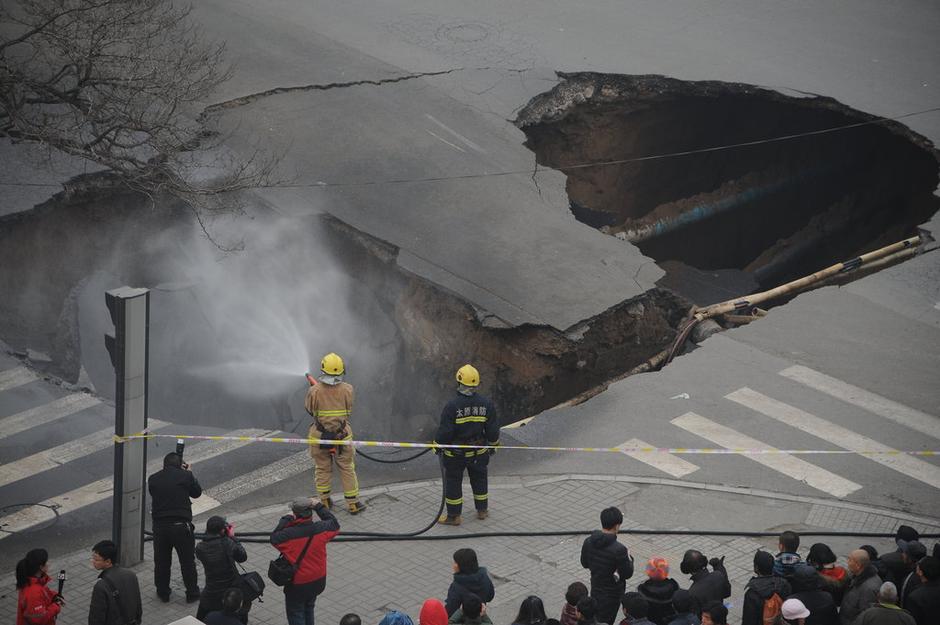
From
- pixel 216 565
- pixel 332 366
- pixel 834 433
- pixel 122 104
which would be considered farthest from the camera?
pixel 122 104

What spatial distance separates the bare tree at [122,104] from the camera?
14.8 meters

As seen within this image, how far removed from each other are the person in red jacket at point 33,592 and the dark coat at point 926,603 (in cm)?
658

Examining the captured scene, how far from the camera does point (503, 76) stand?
21156mm

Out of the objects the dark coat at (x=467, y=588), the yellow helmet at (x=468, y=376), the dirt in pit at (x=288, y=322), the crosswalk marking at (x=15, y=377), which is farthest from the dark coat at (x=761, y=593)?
the crosswalk marking at (x=15, y=377)

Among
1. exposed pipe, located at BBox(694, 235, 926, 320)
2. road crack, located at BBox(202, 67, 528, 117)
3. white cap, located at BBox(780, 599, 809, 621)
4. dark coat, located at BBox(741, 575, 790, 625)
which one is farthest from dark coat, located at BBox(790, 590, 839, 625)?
road crack, located at BBox(202, 67, 528, 117)

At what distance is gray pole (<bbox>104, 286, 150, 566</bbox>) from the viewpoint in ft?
34.4

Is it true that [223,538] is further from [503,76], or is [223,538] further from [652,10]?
[652,10]

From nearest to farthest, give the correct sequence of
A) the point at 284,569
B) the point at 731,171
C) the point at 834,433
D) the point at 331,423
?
the point at 284,569 → the point at 331,423 → the point at 834,433 → the point at 731,171

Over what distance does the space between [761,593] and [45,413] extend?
9203 millimetres

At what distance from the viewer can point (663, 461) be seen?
1345cm

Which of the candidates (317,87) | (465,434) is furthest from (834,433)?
(317,87)

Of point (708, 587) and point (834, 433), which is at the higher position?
point (834, 433)

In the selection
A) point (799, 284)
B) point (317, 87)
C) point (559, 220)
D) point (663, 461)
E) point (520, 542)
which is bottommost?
point (520, 542)

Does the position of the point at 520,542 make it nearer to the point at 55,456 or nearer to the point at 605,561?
the point at 605,561
